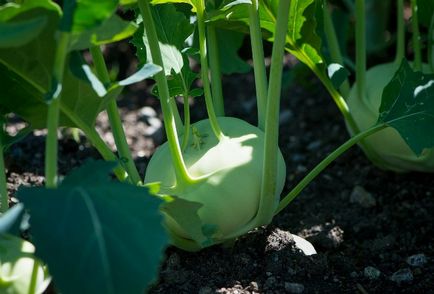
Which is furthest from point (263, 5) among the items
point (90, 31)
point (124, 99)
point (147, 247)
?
point (124, 99)

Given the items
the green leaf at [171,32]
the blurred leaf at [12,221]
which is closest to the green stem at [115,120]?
the green leaf at [171,32]

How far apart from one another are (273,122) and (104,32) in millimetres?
344

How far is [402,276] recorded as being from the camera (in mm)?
1522

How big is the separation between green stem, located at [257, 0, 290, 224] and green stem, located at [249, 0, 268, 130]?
161 millimetres

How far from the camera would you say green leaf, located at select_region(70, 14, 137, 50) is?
1.11m

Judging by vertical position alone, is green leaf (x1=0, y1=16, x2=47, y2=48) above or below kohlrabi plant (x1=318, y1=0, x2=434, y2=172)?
above

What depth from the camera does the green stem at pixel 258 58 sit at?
1452mm

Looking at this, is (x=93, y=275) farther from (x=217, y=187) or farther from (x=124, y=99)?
(x=124, y=99)

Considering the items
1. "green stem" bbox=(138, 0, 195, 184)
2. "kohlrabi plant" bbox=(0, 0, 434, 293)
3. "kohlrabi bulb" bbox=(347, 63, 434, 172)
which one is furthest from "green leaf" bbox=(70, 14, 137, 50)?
"kohlrabi bulb" bbox=(347, 63, 434, 172)

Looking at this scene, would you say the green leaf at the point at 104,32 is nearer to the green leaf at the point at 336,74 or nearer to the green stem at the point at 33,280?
the green stem at the point at 33,280

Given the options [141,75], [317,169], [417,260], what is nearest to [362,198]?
[417,260]

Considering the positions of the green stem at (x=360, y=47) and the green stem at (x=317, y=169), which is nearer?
the green stem at (x=317, y=169)

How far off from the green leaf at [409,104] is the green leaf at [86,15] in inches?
26.5

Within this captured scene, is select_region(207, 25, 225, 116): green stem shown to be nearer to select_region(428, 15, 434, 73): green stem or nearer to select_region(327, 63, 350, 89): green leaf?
select_region(327, 63, 350, 89): green leaf
